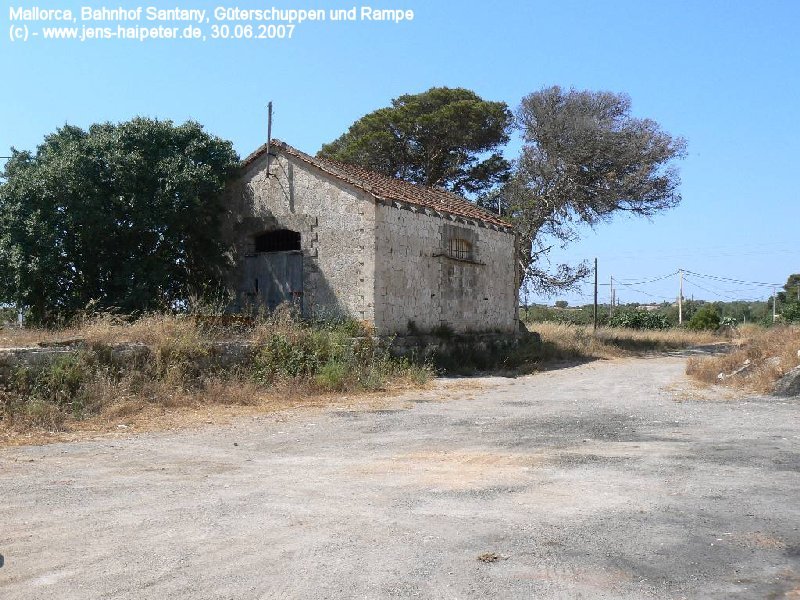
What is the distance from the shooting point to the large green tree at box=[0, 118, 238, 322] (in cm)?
1452

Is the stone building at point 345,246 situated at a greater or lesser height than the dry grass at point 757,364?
greater

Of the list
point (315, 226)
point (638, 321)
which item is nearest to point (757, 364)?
point (315, 226)

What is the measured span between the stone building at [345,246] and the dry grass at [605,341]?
16.9 feet

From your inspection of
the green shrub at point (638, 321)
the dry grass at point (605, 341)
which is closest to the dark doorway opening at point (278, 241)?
the dry grass at point (605, 341)

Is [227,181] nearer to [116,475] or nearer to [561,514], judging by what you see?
[116,475]

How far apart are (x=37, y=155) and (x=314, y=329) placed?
7.45 meters

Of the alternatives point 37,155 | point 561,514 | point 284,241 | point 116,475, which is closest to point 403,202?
point 284,241

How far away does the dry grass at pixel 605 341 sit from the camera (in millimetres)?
23281

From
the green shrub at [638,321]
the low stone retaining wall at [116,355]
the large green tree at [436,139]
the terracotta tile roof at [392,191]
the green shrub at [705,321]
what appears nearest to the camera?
the low stone retaining wall at [116,355]

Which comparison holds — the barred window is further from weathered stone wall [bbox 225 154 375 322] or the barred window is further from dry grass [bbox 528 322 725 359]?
dry grass [bbox 528 322 725 359]

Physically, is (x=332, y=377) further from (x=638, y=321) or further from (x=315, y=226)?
(x=638, y=321)

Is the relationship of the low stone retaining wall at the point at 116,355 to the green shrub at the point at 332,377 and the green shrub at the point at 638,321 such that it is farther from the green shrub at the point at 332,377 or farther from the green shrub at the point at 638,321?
the green shrub at the point at 638,321

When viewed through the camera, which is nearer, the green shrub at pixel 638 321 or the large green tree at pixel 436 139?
the large green tree at pixel 436 139

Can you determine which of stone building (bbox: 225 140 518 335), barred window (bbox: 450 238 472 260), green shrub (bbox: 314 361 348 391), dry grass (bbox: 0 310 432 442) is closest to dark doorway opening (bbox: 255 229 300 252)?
stone building (bbox: 225 140 518 335)
